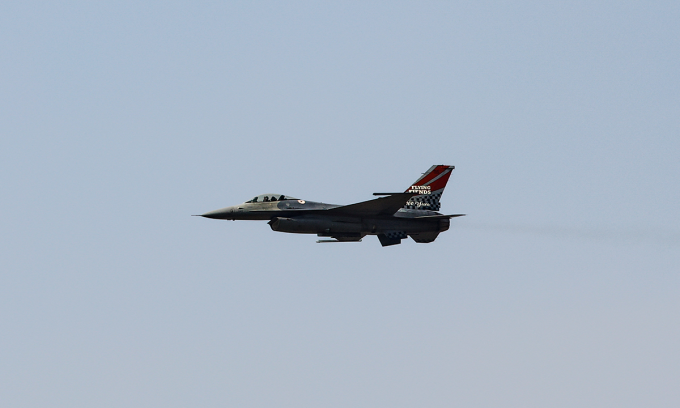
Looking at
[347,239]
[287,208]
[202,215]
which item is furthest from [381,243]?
[202,215]

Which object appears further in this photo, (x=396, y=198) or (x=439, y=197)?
(x=439, y=197)

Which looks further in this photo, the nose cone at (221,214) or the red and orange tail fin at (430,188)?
the red and orange tail fin at (430,188)

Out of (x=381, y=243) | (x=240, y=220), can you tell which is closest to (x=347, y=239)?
(x=381, y=243)

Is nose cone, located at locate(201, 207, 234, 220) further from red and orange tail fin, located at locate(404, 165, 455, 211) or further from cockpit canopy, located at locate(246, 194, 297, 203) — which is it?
red and orange tail fin, located at locate(404, 165, 455, 211)

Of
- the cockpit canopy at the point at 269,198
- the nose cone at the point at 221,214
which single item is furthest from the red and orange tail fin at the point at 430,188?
the nose cone at the point at 221,214

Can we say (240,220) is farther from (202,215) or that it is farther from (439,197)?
(439,197)

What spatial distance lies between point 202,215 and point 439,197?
12903 mm

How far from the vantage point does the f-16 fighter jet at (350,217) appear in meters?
49.2

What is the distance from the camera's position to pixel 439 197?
53.0 m

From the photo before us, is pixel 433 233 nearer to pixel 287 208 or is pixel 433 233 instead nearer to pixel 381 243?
pixel 381 243

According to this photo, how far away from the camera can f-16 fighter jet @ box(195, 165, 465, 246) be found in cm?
4916

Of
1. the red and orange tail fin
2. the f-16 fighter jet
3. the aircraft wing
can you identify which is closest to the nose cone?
the f-16 fighter jet

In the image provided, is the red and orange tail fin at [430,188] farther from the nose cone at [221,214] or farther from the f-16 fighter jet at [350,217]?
the nose cone at [221,214]

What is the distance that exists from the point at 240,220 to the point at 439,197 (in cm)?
1096
